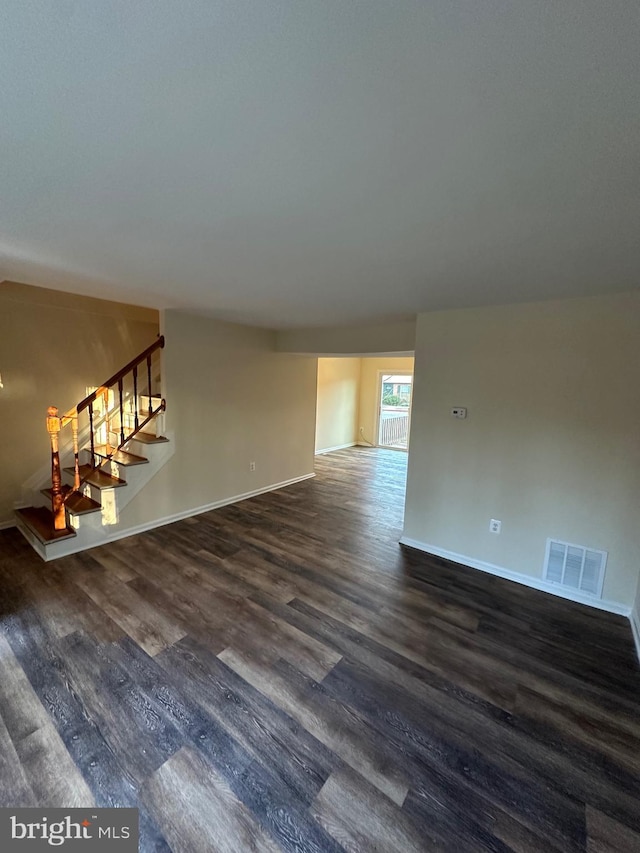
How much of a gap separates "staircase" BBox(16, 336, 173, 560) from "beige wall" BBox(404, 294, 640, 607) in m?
2.84

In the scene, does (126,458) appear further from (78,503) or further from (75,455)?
(78,503)

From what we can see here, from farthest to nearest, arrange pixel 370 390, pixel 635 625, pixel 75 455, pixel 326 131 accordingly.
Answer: pixel 370 390, pixel 75 455, pixel 635 625, pixel 326 131

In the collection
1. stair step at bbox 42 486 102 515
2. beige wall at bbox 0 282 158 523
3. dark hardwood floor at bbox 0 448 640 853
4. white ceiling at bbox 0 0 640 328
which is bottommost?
dark hardwood floor at bbox 0 448 640 853

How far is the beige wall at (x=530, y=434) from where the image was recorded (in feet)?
8.15

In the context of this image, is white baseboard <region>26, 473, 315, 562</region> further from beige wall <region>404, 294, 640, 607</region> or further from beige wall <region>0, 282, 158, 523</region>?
beige wall <region>404, 294, 640, 607</region>

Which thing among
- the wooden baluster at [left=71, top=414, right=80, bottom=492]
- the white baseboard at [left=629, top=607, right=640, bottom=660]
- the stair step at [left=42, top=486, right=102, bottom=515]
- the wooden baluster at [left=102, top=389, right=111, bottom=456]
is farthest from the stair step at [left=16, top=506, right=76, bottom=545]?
the white baseboard at [left=629, top=607, right=640, bottom=660]

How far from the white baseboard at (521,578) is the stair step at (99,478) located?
2.99 meters

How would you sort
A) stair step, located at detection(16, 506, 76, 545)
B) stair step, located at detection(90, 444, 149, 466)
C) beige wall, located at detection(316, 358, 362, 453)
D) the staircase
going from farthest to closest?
1. beige wall, located at detection(316, 358, 362, 453)
2. stair step, located at detection(90, 444, 149, 466)
3. the staircase
4. stair step, located at detection(16, 506, 76, 545)

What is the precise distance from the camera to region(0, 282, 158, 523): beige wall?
3.52 metres

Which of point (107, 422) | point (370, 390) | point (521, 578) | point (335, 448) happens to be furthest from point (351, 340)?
point (370, 390)

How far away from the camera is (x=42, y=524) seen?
10.7 ft

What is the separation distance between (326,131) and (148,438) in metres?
3.52

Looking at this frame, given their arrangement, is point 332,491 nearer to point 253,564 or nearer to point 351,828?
point 253,564

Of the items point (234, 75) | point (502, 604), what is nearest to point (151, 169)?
point (234, 75)
